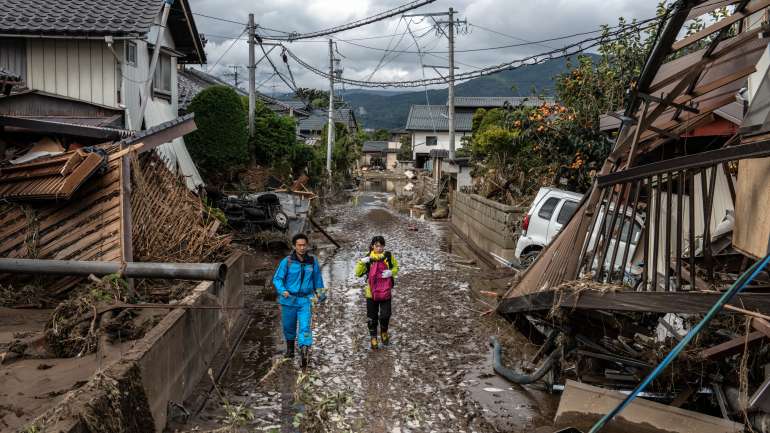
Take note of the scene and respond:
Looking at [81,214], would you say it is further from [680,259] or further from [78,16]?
[680,259]

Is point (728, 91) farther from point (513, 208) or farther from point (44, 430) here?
point (513, 208)

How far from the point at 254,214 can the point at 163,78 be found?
4.26 m

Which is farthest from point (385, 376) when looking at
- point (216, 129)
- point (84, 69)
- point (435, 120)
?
point (435, 120)

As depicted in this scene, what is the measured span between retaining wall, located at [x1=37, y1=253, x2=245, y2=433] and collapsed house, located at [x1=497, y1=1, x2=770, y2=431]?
357 centimetres

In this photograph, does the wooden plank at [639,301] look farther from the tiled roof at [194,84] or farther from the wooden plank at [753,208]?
the tiled roof at [194,84]

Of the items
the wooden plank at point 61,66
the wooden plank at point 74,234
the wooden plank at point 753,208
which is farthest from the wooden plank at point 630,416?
the wooden plank at point 61,66

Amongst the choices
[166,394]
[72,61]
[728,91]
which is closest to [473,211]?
[72,61]

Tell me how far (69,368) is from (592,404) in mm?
4785

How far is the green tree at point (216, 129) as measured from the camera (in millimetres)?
19688

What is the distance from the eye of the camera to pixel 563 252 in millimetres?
6598

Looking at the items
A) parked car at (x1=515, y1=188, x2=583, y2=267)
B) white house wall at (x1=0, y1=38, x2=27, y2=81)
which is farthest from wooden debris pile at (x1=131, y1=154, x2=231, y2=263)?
parked car at (x1=515, y1=188, x2=583, y2=267)

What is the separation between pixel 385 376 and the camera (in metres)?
7.95

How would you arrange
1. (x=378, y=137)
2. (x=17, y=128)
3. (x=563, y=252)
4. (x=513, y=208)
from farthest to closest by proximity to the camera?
(x=378, y=137) → (x=513, y=208) → (x=17, y=128) → (x=563, y=252)

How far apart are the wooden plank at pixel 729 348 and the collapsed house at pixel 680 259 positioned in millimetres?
12
